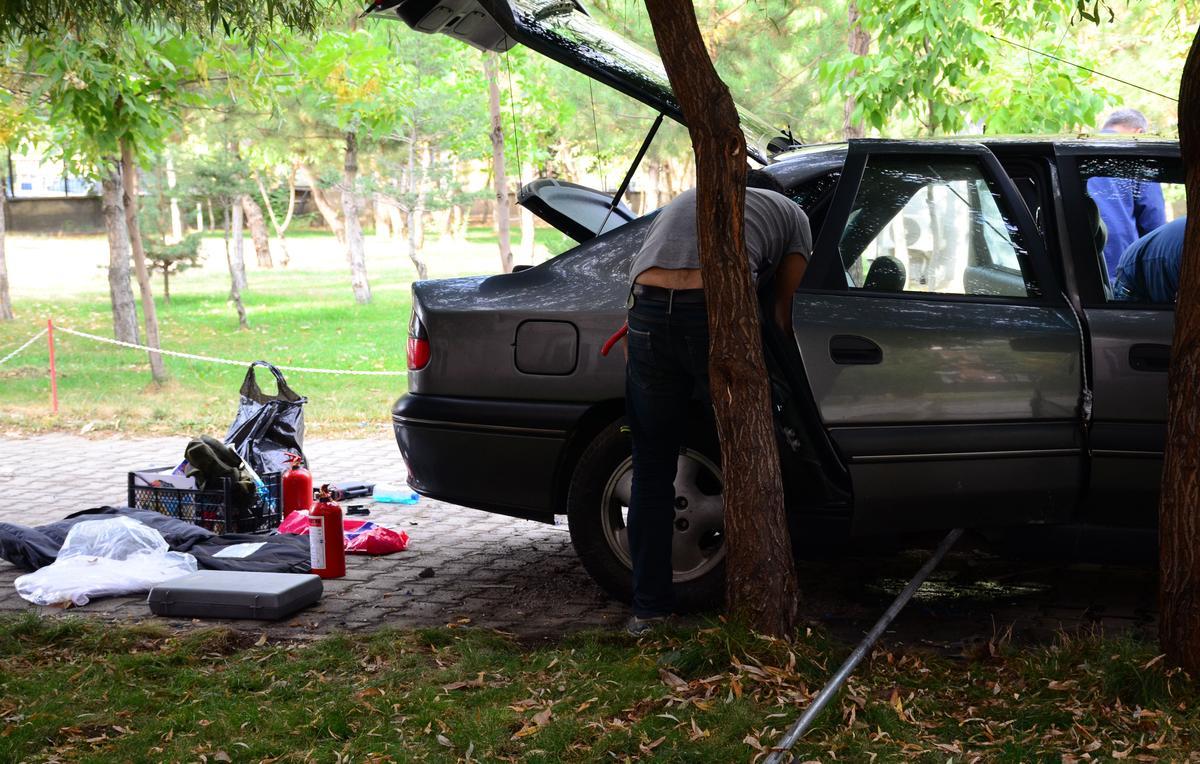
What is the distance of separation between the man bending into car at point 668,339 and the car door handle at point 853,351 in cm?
21

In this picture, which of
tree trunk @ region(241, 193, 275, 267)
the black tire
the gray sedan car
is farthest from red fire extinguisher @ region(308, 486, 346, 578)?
tree trunk @ region(241, 193, 275, 267)

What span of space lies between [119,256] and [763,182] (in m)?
12.5

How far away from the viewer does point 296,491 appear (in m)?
6.87

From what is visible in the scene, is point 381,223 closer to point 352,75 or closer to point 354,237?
point 354,237

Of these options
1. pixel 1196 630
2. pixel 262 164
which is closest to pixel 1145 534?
pixel 1196 630

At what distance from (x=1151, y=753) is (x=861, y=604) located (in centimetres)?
188

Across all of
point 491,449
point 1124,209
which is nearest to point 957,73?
point 1124,209

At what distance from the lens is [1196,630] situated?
3637 mm

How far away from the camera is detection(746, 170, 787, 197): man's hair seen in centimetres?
450

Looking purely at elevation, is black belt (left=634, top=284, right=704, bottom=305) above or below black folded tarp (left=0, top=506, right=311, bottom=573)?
above

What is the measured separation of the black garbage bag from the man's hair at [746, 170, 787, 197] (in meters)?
3.41

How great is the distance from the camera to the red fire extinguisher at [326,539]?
5.53 metres

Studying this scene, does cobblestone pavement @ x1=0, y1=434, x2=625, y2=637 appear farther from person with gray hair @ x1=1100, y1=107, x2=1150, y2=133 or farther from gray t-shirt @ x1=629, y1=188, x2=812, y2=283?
person with gray hair @ x1=1100, y1=107, x2=1150, y2=133

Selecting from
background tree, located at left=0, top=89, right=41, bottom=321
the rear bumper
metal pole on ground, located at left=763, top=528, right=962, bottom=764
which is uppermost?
background tree, located at left=0, top=89, right=41, bottom=321
